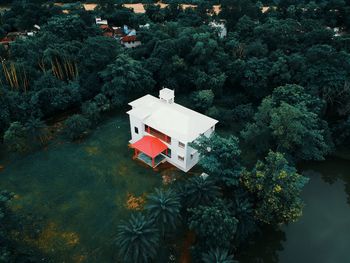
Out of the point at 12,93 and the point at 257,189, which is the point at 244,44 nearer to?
the point at 257,189

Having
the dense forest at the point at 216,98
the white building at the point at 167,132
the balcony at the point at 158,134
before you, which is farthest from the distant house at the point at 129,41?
the balcony at the point at 158,134

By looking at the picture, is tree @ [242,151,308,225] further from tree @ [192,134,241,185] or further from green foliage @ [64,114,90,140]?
green foliage @ [64,114,90,140]

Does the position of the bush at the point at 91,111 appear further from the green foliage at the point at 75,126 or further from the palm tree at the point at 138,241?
the palm tree at the point at 138,241

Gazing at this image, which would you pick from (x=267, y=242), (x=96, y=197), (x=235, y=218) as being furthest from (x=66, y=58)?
(x=267, y=242)

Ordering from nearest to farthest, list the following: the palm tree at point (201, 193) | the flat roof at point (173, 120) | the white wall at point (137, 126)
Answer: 1. the palm tree at point (201, 193)
2. the flat roof at point (173, 120)
3. the white wall at point (137, 126)

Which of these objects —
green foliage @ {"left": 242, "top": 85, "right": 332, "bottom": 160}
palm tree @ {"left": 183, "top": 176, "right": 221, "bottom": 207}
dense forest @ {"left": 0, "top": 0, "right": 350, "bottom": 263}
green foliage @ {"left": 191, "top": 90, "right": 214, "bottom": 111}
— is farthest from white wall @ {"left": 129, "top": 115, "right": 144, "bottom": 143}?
green foliage @ {"left": 242, "top": 85, "right": 332, "bottom": 160}

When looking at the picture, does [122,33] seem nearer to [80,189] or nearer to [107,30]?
[107,30]
